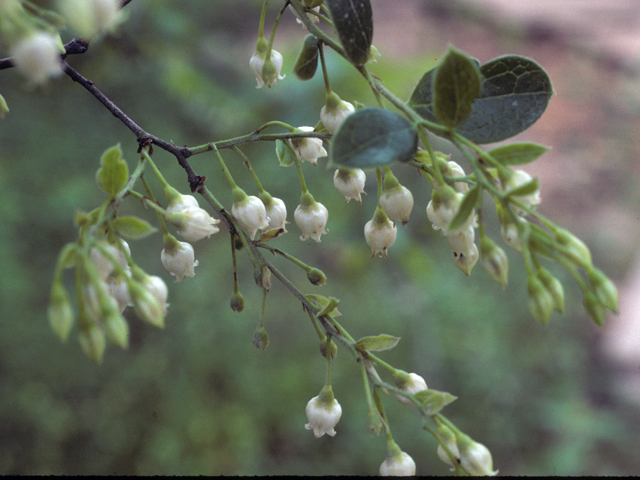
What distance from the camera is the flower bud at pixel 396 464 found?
720 mm

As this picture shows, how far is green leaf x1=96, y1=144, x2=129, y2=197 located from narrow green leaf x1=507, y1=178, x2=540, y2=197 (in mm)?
402

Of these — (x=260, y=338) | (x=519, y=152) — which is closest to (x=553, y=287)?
(x=519, y=152)

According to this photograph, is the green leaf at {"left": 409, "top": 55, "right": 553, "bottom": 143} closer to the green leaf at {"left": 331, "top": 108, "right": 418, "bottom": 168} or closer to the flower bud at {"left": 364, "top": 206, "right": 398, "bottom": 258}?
the green leaf at {"left": 331, "top": 108, "right": 418, "bottom": 168}

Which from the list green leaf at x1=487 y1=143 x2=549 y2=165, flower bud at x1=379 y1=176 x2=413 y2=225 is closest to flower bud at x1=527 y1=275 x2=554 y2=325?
green leaf at x1=487 y1=143 x2=549 y2=165

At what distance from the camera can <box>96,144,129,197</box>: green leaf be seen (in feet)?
2.00

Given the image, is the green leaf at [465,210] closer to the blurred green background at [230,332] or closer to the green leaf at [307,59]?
the green leaf at [307,59]

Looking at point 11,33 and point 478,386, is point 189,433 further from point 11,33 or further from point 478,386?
point 11,33

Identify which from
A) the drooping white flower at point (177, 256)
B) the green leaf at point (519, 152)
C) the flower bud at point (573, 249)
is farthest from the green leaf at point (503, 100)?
the drooping white flower at point (177, 256)

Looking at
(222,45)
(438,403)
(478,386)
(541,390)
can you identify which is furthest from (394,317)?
(438,403)

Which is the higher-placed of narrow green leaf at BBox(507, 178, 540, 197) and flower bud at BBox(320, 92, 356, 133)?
narrow green leaf at BBox(507, 178, 540, 197)

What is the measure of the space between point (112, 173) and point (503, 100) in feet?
1.52

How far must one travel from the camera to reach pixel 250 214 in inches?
32.1

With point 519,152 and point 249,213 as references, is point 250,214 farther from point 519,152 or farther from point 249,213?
point 519,152

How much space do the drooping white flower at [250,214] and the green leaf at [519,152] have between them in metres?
0.35
